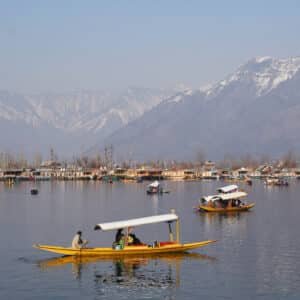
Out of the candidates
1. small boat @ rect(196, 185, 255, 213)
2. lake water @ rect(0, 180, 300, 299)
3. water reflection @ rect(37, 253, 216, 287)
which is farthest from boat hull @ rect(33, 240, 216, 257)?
small boat @ rect(196, 185, 255, 213)

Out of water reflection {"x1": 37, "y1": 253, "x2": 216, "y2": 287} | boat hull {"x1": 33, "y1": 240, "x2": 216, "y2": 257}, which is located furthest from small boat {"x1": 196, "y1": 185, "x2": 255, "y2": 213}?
boat hull {"x1": 33, "y1": 240, "x2": 216, "y2": 257}

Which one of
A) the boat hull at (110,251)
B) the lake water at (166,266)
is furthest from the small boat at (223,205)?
the boat hull at (110,251)

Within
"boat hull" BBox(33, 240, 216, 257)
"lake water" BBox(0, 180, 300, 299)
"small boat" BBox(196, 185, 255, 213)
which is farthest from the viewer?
"small boat" BBox(196, 185, 255, 213)

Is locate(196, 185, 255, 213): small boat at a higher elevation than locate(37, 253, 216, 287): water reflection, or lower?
higher

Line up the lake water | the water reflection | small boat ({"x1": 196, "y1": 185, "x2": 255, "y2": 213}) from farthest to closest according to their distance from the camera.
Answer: small boat ({"x1": 196, "y1": 185, "x2": 255, "y2": 213}) → the water reflection → the lake water

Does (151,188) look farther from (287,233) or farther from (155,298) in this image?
(155,298)

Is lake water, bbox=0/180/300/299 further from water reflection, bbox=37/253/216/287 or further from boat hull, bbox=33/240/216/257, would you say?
boat hull, bbox=33/240/216/257

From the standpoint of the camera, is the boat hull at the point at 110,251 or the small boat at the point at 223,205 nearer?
the boat hull at the point at 110,251

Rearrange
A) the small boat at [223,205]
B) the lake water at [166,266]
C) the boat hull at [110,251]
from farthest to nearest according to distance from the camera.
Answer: the small boat at [223,205], the boat hull at [110,251], the lake water at [166,266]

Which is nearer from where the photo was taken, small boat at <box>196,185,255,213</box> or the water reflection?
the water reflection

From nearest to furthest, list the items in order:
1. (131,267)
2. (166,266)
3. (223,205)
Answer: (131,267)
(166,266)
(223,205)

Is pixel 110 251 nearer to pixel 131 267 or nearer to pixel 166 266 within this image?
pixel 131 267

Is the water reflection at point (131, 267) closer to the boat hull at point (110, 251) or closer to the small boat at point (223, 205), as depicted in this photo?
the boat hull at point (110, 251)

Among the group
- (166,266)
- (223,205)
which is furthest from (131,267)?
(223,205)
